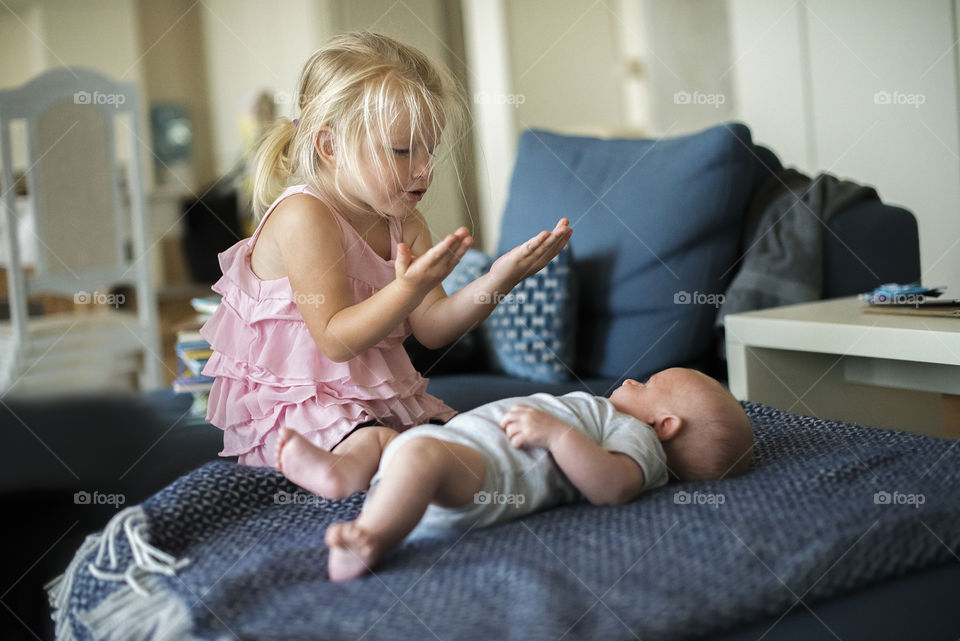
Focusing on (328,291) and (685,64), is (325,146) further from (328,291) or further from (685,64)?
(685,64)

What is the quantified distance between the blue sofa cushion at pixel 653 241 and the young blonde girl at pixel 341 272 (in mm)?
585

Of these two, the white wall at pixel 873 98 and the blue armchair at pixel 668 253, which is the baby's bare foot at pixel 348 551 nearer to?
the blue armchair at pixel 668 253

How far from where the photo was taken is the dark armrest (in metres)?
1.71

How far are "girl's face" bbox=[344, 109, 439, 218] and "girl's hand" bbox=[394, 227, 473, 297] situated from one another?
17cm

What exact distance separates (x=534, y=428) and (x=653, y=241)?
90 cm

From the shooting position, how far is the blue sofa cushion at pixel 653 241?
1713 mm

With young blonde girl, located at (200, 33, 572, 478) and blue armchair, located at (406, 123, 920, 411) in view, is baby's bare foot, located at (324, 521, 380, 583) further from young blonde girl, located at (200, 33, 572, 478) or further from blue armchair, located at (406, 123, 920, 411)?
blue armchair, located at (406, 123, 920, 411)

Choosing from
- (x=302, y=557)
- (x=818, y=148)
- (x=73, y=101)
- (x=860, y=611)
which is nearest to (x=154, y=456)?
(x=302, y=557)

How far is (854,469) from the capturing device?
103cm

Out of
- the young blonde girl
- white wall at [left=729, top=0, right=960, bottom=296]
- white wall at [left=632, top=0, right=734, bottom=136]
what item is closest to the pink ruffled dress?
the young blonde girl

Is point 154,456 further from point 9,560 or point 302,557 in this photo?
point 302,557

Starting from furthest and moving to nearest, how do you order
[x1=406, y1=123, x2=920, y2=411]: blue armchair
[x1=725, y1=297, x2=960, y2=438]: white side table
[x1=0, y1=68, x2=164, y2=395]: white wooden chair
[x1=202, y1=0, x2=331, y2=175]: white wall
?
[x1=202, y1=0, x2=331, y2=175]: white wall < [x1=0, y1=68, x2=164, y2=395]: white wooden chair < [x1=406, y1=123, x2=920, y2=411]: blue armchair < [x1=725, y1=297, x2=960, y2=438]: white side table

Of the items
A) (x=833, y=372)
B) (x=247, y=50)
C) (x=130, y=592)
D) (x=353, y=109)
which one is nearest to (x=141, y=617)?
(x=130, y=592)

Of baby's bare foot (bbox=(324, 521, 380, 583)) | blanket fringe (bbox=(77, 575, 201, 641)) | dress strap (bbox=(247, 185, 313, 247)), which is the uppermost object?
dress strap (bbox=(247, 185, 313, 247))
